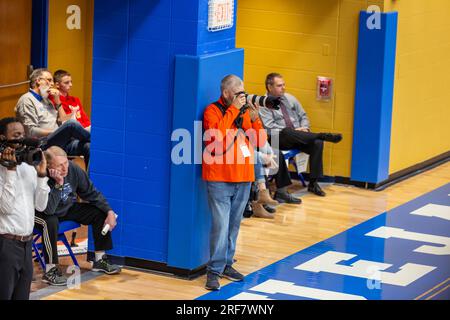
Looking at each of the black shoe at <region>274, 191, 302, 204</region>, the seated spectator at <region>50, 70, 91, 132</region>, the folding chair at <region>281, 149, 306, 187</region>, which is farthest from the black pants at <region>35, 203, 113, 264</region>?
the folding chair at <region>281, 149, 306, 187</region>

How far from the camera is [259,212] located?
11.0 meters

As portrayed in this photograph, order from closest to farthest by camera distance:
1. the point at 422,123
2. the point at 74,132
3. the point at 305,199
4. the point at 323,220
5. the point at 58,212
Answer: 1. the point at 58,212
2. the point at 74,132
3. the point at 323,220
4. the point at 305,199
5. the point at 422,123

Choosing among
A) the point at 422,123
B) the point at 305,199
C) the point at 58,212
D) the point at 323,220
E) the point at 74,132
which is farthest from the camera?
the point at 422,123

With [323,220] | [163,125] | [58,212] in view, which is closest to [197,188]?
[163,125]

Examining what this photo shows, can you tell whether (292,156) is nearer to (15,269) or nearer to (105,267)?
(105,267)

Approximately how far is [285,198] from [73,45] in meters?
3.46

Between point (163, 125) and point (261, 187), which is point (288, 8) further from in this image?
point (163, 125)

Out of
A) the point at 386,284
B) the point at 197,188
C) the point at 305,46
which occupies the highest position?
the point at 305,46

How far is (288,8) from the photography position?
1247 cm

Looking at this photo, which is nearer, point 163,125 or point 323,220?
point 163,125

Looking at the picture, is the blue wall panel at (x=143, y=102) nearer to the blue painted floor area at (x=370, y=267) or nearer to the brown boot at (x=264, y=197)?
the blue painted floor area at (x=370, y=267)

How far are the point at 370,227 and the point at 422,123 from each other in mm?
2934

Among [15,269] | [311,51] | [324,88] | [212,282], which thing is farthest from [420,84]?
[15,269]

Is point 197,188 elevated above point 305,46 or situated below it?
below
